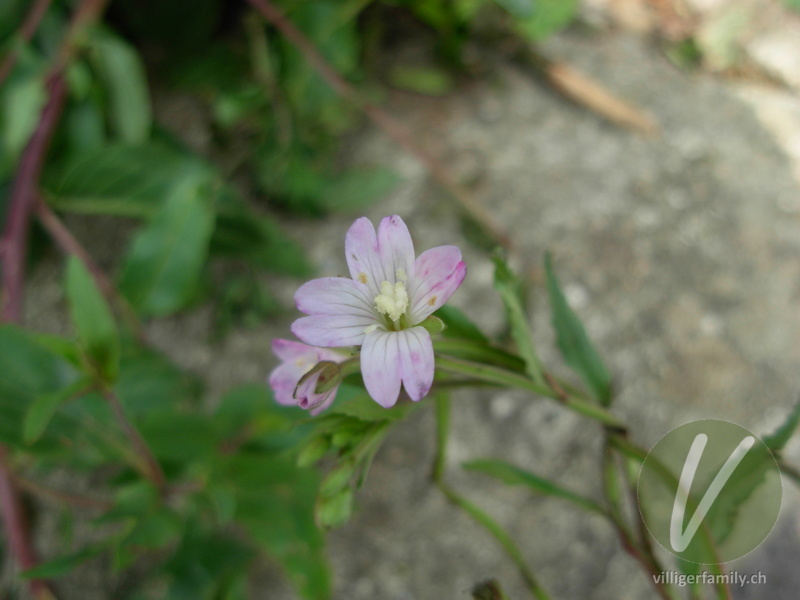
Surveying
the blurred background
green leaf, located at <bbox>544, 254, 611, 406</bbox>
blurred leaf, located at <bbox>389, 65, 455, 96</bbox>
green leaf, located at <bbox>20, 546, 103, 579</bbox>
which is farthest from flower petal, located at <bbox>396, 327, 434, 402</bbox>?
blurred leaf, located at <bbox>389, 65, 455, 96</bbox>

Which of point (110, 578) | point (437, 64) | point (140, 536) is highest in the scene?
point (437, 64)

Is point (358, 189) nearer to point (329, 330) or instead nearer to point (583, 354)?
point (583, 354)

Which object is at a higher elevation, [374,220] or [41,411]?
[41,411]

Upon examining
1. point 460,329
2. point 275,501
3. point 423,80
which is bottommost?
point 275,501

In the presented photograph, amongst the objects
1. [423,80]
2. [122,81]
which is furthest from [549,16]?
[122,81]

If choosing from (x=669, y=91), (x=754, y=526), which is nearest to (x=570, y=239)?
(x=669, y=91)

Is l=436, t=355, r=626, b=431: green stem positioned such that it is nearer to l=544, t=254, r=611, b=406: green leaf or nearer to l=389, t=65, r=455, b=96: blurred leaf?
→ l=544, t=254, r=611, b=406: green leaf

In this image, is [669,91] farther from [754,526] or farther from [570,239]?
[754,526]
